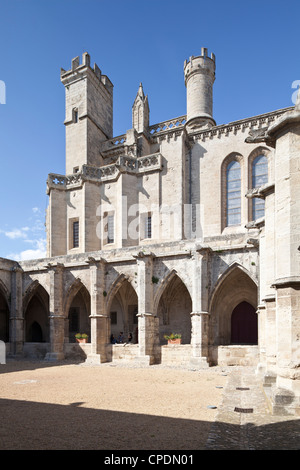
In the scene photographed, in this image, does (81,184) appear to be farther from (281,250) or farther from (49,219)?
(281,250)

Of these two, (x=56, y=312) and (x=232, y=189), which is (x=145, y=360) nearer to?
(x=56, y=312)

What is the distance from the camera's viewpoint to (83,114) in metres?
24.5

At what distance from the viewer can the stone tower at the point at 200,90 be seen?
78.9 feet

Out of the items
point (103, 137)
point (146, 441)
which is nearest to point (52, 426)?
point (146, 441)

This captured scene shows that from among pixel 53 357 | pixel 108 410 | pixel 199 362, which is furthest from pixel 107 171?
pixel 108 410

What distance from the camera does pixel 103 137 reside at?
2653 cm

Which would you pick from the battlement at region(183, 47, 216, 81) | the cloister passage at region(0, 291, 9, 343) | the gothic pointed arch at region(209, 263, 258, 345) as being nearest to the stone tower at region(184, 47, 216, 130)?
the battlement at region(183, 47, 216, 81)

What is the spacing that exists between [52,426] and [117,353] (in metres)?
11.2

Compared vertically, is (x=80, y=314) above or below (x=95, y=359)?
above

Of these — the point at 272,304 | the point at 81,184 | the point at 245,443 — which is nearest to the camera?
the point at 245,443

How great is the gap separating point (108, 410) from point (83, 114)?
2111cm

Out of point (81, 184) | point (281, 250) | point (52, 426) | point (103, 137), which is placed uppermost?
point (103, 137)

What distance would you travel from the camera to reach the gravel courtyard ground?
539cm

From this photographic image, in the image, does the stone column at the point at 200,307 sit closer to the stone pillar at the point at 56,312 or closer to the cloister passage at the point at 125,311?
the cloister passage at the point at 125,311
